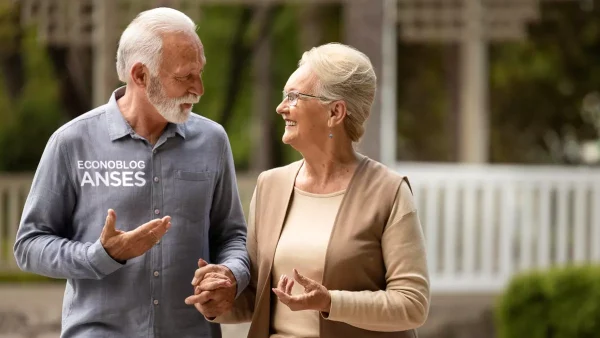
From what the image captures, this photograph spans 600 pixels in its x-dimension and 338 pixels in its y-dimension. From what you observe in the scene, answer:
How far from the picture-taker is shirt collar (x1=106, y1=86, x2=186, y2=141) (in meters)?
3.64

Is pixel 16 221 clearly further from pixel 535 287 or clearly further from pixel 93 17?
pixel 535 287

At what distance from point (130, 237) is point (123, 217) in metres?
0.24

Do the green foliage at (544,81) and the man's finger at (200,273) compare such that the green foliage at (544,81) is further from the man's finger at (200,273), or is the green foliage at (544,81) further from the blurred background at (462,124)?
the man's finger at (200,273)

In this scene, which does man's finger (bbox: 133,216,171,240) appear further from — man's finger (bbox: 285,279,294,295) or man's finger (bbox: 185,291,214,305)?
man's finger (bbox: 285,279,294,295)

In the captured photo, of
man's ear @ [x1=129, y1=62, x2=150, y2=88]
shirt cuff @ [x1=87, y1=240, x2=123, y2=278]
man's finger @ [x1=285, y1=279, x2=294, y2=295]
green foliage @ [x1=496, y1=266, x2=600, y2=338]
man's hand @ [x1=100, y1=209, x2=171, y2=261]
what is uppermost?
man's ear @ [x1=129, y1=62, x2=150, y2=88]

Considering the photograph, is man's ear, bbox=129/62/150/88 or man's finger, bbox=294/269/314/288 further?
man's ear, bbox=129/62/150/88

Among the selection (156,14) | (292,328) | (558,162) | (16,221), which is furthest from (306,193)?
(558,162)

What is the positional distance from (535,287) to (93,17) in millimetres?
4353

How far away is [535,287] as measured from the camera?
9891 mm

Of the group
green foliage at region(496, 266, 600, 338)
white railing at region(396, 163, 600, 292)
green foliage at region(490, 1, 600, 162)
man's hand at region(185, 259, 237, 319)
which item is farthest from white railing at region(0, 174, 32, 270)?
man's hand at region(185, 259, 237, 319)

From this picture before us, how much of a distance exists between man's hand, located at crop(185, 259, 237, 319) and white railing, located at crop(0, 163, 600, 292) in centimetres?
712

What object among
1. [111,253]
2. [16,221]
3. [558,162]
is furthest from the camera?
[558,162]

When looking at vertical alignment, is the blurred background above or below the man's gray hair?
below

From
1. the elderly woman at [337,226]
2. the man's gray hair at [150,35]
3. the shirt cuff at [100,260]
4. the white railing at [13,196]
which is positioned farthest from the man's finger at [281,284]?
the white railing at [13,196]
